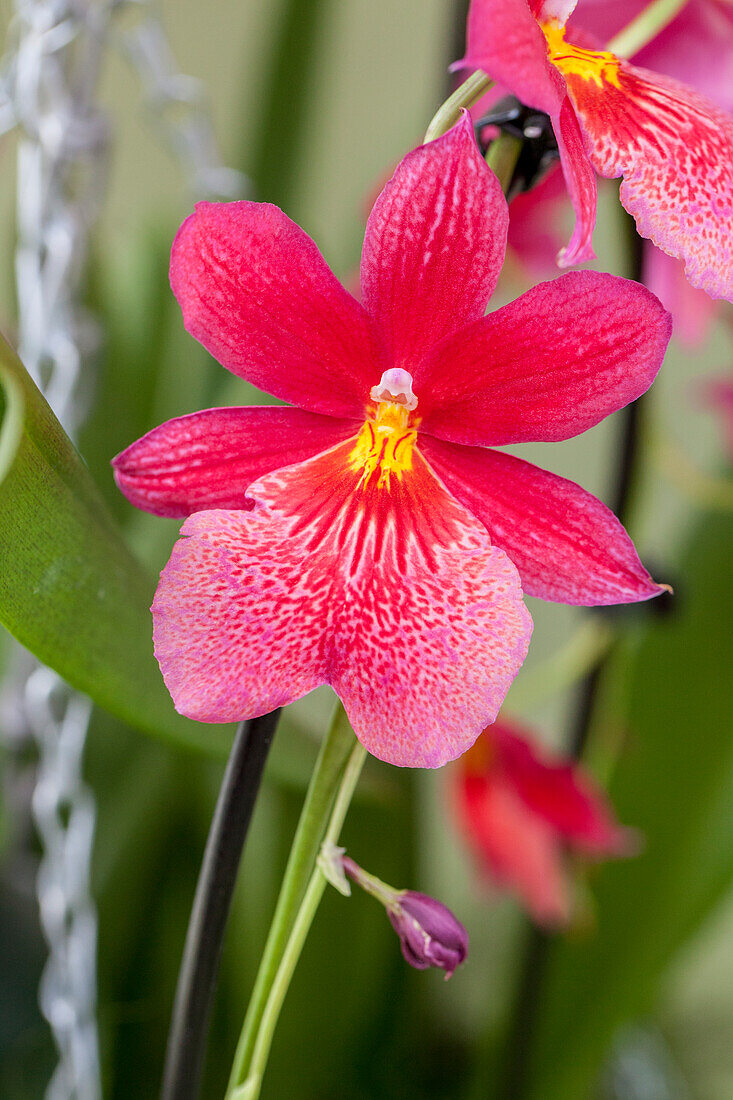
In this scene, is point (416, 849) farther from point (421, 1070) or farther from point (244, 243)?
point (244, 243)

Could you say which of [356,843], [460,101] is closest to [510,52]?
[460,101]

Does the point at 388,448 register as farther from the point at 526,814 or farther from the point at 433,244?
the point at 526,814

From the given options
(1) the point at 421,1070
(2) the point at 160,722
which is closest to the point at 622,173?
(2) the point at 160,722

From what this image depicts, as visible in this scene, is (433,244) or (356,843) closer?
(433,244)

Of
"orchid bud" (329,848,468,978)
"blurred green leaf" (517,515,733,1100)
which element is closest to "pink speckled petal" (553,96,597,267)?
"orchid bud" (329,848,468,978)

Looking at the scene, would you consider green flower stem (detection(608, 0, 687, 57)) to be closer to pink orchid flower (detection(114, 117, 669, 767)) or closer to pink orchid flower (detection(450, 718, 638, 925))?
pink orchid flower (detection(114, 117, 669, 767))

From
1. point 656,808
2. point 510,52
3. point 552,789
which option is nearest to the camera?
point 510,52
